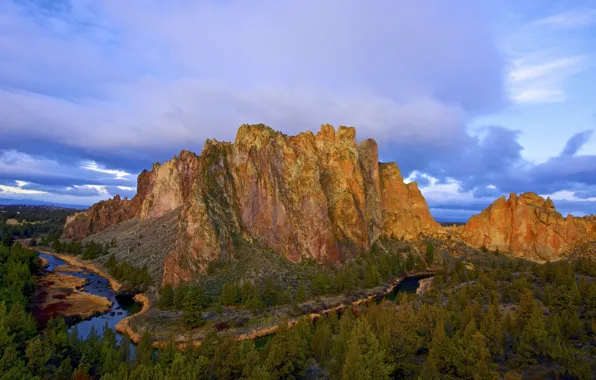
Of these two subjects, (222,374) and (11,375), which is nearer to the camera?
(11,375)

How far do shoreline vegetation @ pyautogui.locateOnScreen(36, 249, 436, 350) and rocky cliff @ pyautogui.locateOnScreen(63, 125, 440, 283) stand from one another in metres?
15.4

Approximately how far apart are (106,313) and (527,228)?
147m

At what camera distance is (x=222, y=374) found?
111 ft

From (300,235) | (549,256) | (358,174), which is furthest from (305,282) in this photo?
(549,256)

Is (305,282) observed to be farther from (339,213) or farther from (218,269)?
(339,213)

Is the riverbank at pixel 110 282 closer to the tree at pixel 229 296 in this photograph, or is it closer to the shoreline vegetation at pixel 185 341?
the shoreline vegetation at pixel 185 341

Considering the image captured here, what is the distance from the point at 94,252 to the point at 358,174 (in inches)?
3867

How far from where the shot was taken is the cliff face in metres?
136

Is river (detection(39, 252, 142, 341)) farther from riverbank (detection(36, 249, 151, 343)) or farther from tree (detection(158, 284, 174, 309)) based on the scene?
tree (detection(158, 284, 174, 309))

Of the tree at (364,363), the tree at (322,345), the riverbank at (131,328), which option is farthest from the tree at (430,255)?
the tree at (364,363)

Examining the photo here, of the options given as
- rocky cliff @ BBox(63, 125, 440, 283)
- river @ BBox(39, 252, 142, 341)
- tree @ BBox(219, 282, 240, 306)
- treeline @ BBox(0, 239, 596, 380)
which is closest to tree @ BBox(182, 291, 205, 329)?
tree @ BBox(219, 282, 240, 306)

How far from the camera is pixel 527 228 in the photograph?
463 ft

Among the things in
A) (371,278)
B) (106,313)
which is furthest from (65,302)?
(371,278)

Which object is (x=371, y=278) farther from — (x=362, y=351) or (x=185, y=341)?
(x=362, y=351)
